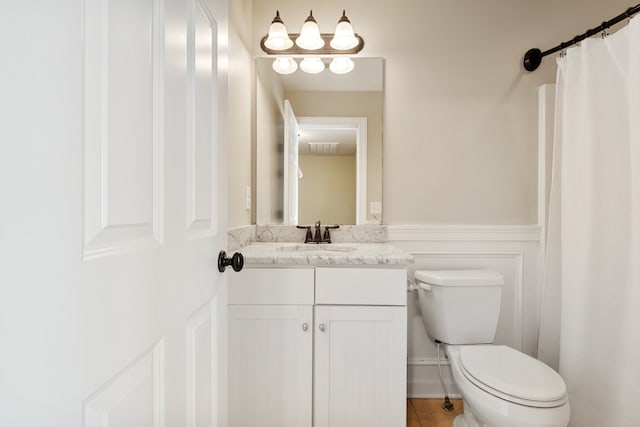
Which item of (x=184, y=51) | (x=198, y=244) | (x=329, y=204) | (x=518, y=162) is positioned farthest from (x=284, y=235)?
(x=518, y=162)

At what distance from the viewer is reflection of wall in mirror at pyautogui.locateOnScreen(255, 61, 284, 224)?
187cm

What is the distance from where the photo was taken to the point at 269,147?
1887 millimetres

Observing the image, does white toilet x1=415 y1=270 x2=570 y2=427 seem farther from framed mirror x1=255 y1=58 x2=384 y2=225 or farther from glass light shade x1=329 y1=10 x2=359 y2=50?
glass light shade x1=329 y1=10 x2=359 y2=50

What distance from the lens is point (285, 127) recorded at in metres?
1.92

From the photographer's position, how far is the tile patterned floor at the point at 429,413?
165 cm

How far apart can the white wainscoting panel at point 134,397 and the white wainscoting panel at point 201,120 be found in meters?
0.27

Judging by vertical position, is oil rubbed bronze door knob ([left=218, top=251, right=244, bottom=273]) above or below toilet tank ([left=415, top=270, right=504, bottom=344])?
above

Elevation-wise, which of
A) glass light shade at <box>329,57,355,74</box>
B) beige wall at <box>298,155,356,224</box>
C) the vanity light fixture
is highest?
the vanity light fixture

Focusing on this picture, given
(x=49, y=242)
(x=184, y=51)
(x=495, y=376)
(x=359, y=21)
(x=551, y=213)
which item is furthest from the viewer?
(x=359, y=21)

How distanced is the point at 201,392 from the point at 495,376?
1.09m

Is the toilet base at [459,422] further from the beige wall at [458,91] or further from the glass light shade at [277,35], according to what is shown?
the glass light shade at [277,35]

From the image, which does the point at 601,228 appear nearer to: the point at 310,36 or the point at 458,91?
the point at 458,91

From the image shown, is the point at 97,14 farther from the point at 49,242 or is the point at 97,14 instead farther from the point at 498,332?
the point at 498,332

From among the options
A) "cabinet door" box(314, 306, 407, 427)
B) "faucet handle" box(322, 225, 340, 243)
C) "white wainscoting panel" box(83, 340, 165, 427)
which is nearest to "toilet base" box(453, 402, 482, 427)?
"cabinet door" box(314, 306, 407, 427)
